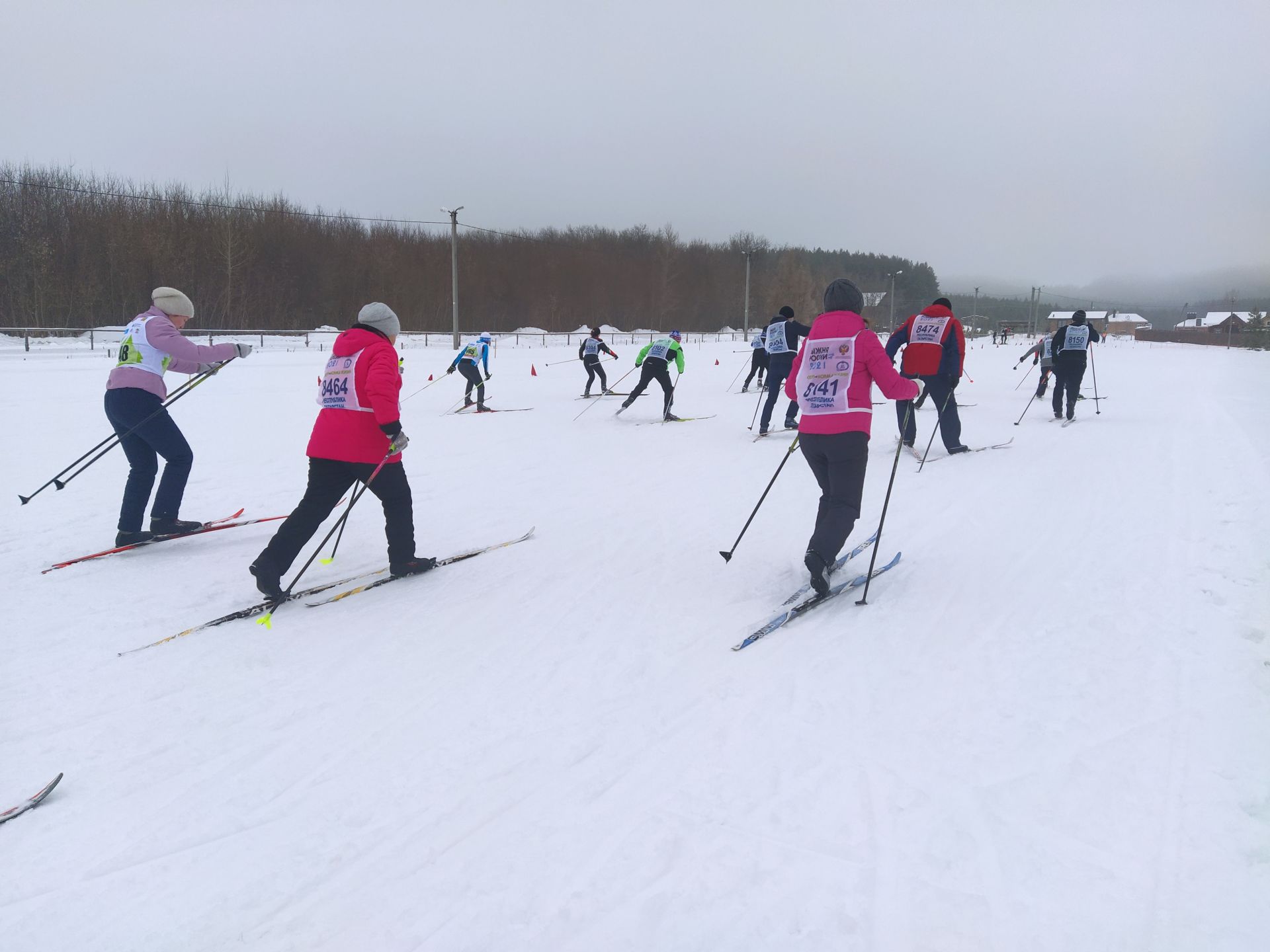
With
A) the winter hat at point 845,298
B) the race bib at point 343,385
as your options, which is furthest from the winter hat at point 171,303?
the winter hat at point 845,298

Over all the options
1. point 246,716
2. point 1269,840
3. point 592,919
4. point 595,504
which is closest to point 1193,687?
point 1269,840

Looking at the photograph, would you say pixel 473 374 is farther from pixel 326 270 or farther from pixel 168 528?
pixel 326 270

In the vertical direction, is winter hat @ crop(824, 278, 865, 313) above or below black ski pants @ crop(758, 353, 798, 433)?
above

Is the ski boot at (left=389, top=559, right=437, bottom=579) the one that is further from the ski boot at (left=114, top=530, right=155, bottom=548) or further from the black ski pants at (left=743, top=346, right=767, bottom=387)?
the black ski pants at (left=743, top=346, right=767, bottom=387)

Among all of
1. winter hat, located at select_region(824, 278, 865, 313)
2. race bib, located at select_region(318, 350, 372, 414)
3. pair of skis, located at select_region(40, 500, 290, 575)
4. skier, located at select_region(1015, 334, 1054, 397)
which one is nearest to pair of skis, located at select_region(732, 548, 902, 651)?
winter hat, located at select_region(824, 278, 865, 313)

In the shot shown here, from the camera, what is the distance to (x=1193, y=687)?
3.14 m

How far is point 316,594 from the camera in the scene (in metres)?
4.35

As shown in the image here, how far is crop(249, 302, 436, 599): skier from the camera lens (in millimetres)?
4043

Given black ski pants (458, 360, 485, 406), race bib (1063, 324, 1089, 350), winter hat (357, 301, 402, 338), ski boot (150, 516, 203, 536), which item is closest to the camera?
winter hat (357, 301, 402, 338)

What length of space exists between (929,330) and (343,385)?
21.2 ft

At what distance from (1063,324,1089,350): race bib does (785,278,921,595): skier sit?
27.3ft

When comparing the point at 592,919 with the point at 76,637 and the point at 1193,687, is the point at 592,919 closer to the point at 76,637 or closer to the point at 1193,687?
the point at 1193,687

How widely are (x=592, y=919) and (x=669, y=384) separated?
10.1 metres

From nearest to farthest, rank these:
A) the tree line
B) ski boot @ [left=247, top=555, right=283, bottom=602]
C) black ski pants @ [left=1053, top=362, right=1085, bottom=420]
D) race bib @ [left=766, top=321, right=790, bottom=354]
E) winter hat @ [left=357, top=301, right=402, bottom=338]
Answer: ski boot @ [left=247, top=555, right=283, bottom=602] → winter hat @ [left=357, top=301, right=402, bottom=338] → race bib @ [left=766, top=321, right=790, bottom=354] → black ski pants @ [left=1053, top=362, right=1085, bottom=420] → the tree line
